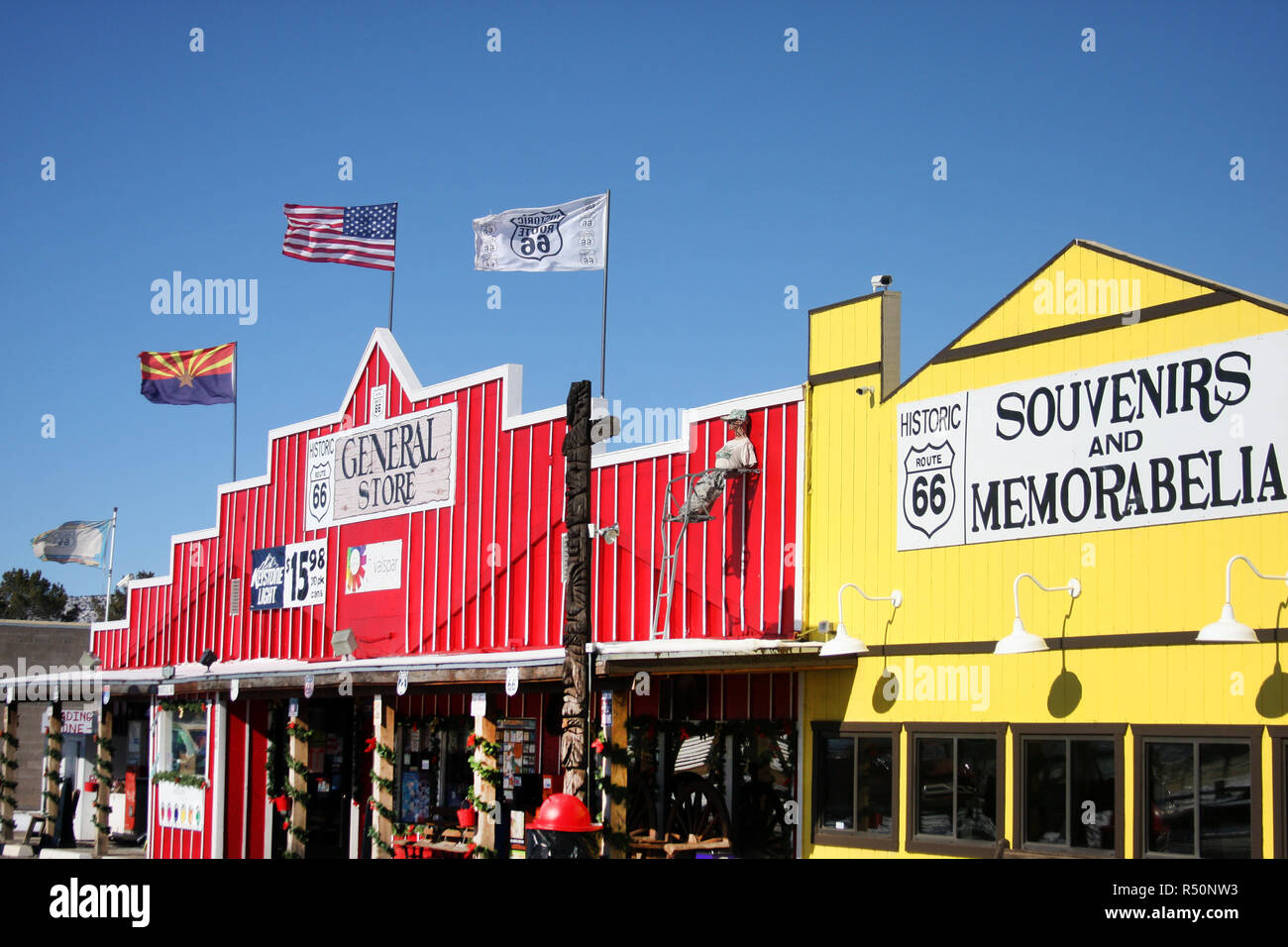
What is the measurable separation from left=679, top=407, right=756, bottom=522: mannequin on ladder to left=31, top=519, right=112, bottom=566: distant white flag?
2021cm

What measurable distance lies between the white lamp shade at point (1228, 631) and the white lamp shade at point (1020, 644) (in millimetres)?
1685

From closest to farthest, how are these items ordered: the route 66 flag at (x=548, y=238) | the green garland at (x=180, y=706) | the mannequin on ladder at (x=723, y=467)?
the mannequin on ladder at (x=723, y=467) < the route 66 flag at (x=548, y=238) < the green garland at (x=180, y=706)

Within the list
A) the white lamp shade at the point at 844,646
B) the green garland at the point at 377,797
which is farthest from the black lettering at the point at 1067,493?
the green garland at the point at 377,797

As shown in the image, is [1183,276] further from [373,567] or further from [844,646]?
[373,567]

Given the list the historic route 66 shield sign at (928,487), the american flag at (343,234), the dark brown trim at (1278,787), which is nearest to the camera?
the dark brown trim at (1278,787)

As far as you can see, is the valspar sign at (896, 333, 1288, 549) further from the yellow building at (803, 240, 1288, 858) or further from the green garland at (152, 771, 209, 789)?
the green garland at (152, 771, 209, 789)

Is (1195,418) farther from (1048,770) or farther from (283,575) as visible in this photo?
(283,575)

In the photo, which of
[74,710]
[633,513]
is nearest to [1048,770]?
[633,513]

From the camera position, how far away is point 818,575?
634 inches

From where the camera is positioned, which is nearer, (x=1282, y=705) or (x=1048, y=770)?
(x=1282, y=705)

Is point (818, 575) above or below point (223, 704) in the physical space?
above

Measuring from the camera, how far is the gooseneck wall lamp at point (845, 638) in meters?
14.6

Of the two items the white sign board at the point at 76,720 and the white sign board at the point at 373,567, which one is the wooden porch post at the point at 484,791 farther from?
the white sign board at the point at 76,720
